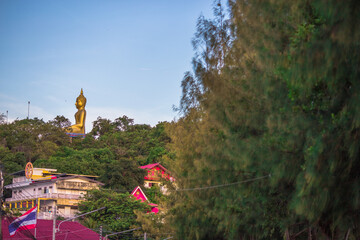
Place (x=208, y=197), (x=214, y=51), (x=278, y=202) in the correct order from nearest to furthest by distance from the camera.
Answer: (x=278, y=202) < (x=208, y=197) < (x=214, y=51)

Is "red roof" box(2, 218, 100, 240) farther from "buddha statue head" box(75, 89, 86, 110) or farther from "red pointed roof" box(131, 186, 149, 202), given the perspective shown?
"buddha statue head" box(75, 89, 86, 110)

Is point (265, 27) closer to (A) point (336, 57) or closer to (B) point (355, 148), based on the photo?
(A) point (336, 57)

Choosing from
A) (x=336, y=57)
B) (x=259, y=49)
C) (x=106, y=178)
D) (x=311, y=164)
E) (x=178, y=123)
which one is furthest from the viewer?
(x=106, y=178)

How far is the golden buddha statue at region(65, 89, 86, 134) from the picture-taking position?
87.6 meters

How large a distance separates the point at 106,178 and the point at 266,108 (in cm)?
4323

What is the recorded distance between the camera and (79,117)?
91062 millimetres

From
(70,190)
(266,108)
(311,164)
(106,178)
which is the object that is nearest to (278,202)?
(266,108)

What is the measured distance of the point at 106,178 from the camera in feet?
177

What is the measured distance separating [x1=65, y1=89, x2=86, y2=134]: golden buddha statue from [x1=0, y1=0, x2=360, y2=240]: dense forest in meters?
70.2

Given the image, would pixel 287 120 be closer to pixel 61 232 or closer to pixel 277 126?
pixel 277 126

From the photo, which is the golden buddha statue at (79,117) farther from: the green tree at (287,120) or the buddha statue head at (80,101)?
the green tree at (287,120)

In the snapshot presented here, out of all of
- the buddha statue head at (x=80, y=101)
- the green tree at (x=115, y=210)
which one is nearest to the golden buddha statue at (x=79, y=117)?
the buddha statue head at (x=80, y=101)

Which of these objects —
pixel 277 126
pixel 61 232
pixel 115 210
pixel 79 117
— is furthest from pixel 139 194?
pixel 79 117

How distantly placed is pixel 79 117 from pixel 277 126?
8189 cm
